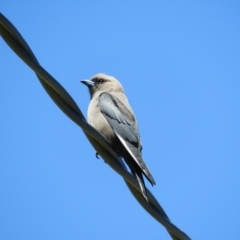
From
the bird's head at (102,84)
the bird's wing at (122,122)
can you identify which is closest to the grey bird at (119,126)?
the bird's wing at (122,122)

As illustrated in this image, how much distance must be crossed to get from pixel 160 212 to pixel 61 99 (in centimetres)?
103

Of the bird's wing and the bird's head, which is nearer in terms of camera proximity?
the bird's wing

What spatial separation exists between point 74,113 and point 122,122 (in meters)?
2.93

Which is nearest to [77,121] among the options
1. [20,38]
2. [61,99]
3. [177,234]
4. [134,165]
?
[61,99]

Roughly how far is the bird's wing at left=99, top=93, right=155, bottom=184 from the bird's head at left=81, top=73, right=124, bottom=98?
970 millimetres

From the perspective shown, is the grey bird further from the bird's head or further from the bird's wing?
the bird's head

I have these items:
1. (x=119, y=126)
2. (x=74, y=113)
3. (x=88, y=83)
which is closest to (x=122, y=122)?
(x=119, y=126)

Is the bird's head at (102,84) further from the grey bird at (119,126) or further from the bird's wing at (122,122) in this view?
the bird's wing at (122,122)

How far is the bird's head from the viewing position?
792 centimetres

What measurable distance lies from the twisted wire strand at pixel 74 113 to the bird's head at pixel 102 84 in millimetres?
4382

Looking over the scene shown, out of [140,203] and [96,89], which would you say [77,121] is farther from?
[96,89]

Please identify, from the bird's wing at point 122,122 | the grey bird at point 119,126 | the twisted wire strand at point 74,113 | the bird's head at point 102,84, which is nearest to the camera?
the twisted wire strand at point 74,113

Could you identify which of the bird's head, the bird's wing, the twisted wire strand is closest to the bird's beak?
the bird's head

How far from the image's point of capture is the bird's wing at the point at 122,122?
5.68 meters
